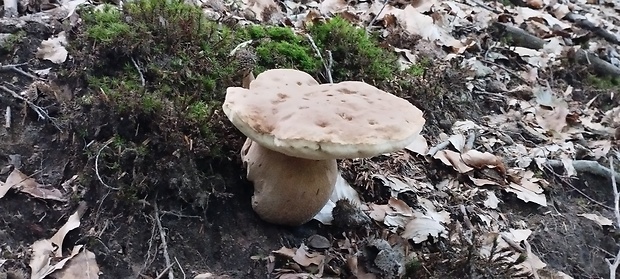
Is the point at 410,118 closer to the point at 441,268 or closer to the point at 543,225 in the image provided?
the point at 441,268

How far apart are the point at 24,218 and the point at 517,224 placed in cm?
312

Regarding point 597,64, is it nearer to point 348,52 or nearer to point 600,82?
point 600,82

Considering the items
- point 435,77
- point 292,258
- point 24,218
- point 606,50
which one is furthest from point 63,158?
point 606,50

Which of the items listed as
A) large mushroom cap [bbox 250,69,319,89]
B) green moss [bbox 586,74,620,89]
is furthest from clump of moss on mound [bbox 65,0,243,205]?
green moss [bbox 586,74,620,89]

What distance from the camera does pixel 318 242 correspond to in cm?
295

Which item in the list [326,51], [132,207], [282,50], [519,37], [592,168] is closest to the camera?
[132,207]

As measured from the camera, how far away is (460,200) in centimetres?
365

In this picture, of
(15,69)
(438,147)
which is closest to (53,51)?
(15,69)

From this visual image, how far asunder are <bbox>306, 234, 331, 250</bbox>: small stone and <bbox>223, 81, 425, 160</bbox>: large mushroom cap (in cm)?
81

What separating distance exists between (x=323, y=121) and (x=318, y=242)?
0.93m

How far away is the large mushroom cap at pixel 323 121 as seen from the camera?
220 centimetres

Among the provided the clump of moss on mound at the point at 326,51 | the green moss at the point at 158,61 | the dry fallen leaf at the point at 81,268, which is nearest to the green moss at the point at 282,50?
the clump of moss on mound at the point at 326,51

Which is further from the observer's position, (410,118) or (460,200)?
(460,200)

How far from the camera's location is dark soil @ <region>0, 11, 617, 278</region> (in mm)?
2693
